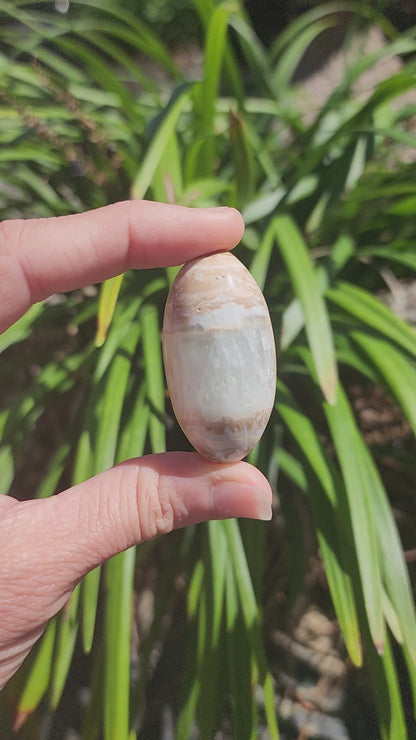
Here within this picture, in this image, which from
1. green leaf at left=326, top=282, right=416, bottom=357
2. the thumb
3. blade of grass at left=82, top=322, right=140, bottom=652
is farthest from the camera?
green leaf at left=326, top=282, right=416, bottom=357

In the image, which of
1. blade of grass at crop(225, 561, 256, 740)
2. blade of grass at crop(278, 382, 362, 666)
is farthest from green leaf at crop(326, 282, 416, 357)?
blade of grass at crop(225, 561, 256, 740)

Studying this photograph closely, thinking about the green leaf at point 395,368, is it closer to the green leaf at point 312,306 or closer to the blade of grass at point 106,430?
the green leaf at point 312,306

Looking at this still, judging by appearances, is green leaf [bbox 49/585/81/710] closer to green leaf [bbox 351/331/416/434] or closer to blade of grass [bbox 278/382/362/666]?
blade of grass [bbox 278/382/362/666]

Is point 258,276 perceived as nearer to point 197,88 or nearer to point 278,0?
point 197,88

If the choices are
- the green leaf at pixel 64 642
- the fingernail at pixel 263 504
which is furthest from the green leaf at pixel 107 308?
the green leaf at pixel 64 642

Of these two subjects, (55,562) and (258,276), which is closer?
(55,562)

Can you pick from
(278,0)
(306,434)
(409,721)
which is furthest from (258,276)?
(278,0)
